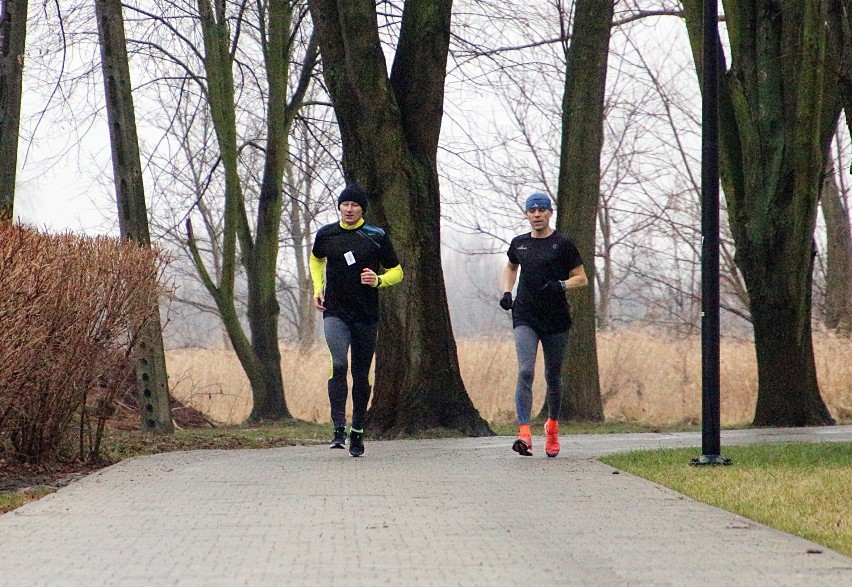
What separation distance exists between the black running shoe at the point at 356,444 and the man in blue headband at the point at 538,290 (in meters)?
1.25

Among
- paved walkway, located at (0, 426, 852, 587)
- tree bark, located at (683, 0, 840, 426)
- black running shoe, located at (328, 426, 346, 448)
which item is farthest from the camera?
tree bark, located at (683, 0, 840, 426)

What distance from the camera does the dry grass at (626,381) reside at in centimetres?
2464

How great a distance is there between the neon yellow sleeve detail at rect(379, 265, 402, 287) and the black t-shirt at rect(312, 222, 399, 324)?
11 centimetres

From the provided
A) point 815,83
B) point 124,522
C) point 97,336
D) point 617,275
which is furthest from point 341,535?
point 617,275

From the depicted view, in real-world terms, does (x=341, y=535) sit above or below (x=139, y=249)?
below

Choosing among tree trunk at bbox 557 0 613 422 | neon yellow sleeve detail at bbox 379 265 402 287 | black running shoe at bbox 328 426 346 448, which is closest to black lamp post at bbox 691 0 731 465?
neon yellow sleeve detail at bbox 379 265 402 287

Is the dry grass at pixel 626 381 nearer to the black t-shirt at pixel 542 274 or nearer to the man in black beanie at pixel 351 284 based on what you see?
the black t-shirt at pixel 542 274

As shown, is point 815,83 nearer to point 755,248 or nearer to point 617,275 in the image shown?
point 755,248

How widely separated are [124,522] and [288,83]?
19.1m

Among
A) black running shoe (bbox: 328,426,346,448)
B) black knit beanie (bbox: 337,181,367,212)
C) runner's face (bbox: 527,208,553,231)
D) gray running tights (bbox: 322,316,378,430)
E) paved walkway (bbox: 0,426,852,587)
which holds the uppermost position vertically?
black knit beanie (bbox: 337,181,367,212)

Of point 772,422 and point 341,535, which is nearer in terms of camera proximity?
point 341,535

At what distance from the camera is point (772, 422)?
1722cm

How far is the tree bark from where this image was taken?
53.4 ft

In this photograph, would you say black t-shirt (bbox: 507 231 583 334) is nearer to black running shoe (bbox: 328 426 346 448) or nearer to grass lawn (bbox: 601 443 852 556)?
grass lawn (bbox: 601 443 852 556)
